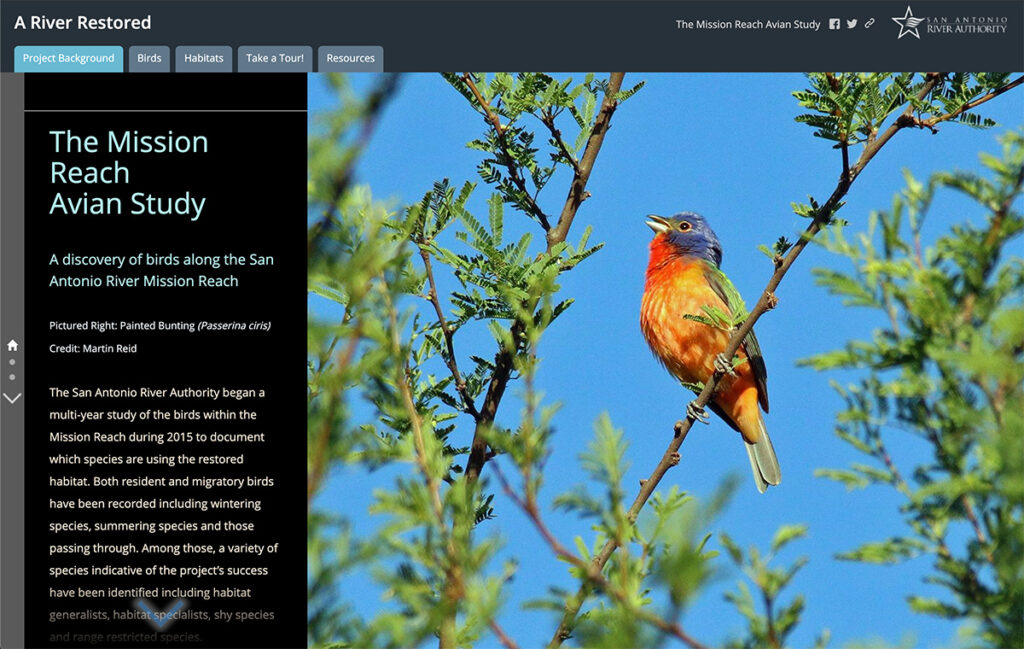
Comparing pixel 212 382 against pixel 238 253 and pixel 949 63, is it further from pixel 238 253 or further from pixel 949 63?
pixel 949 63

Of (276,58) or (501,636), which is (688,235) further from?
(501,636)

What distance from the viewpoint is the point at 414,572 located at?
8.45 ft

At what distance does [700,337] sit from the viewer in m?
7.38

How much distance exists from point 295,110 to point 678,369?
4.22 meters

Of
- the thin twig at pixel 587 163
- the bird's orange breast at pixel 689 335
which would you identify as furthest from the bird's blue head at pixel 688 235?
the thin twig at pixel 587 163

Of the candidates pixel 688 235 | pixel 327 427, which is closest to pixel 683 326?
pixel 688 235

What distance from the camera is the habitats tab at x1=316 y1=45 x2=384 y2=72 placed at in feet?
14.6

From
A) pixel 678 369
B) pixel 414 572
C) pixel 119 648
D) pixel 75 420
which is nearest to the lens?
pixel 414 572

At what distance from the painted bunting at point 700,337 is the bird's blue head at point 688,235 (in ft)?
0.04

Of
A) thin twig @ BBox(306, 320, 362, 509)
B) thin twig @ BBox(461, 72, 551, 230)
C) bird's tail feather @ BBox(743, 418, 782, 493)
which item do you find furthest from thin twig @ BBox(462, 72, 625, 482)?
bird's tail feather @ BBox(743, 418, 782, 493)

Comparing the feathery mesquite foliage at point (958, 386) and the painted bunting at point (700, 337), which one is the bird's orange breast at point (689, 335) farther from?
the feathery mesquite foliage at point (958, 386)

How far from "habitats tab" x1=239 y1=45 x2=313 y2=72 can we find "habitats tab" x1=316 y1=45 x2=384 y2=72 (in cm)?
6

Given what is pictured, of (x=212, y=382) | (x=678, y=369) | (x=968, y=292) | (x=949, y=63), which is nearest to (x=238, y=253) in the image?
(x=212, y=382)

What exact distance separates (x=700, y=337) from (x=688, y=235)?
1284 millimetres
